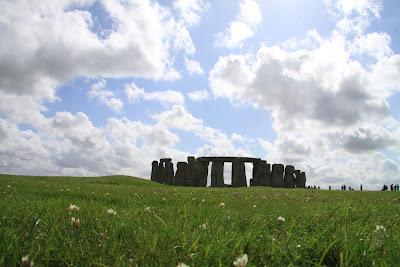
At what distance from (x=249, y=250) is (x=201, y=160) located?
5158 cm

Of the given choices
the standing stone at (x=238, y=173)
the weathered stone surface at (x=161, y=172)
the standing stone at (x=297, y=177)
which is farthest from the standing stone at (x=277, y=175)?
the weathered stone surface at (x=161, y=172)

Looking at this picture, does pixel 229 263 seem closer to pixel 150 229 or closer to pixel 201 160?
pixel 150 229

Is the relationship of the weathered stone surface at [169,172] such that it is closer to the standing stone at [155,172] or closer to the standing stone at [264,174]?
the standing stone at [155,172]

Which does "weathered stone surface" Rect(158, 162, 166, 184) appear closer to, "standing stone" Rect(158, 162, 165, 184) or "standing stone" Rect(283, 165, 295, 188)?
"standing stone" Rect(158, 162, 165, 184)

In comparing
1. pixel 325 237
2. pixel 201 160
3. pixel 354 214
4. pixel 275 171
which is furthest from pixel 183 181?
pixel 325 237

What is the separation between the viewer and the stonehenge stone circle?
54.7 meters

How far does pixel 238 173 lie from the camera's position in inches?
2149

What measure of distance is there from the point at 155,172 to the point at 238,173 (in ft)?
42.6

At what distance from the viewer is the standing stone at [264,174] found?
55.8 metres

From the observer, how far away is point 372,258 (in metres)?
4.11

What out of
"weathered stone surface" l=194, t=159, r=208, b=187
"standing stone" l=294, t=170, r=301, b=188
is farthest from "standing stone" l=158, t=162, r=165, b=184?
"standing stone" l=294, t=170, r=301, b=188

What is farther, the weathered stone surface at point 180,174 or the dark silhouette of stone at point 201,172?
the weathered stone surface at point 180,174

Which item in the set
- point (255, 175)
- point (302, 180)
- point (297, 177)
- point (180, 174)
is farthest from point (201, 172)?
point (302, 180)

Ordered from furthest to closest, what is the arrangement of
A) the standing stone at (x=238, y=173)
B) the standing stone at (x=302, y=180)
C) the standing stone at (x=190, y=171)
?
the standing stone at (x=302, y=180), the standing stone at (x=190, y=171), the standing stone at (x=238, y=173)
